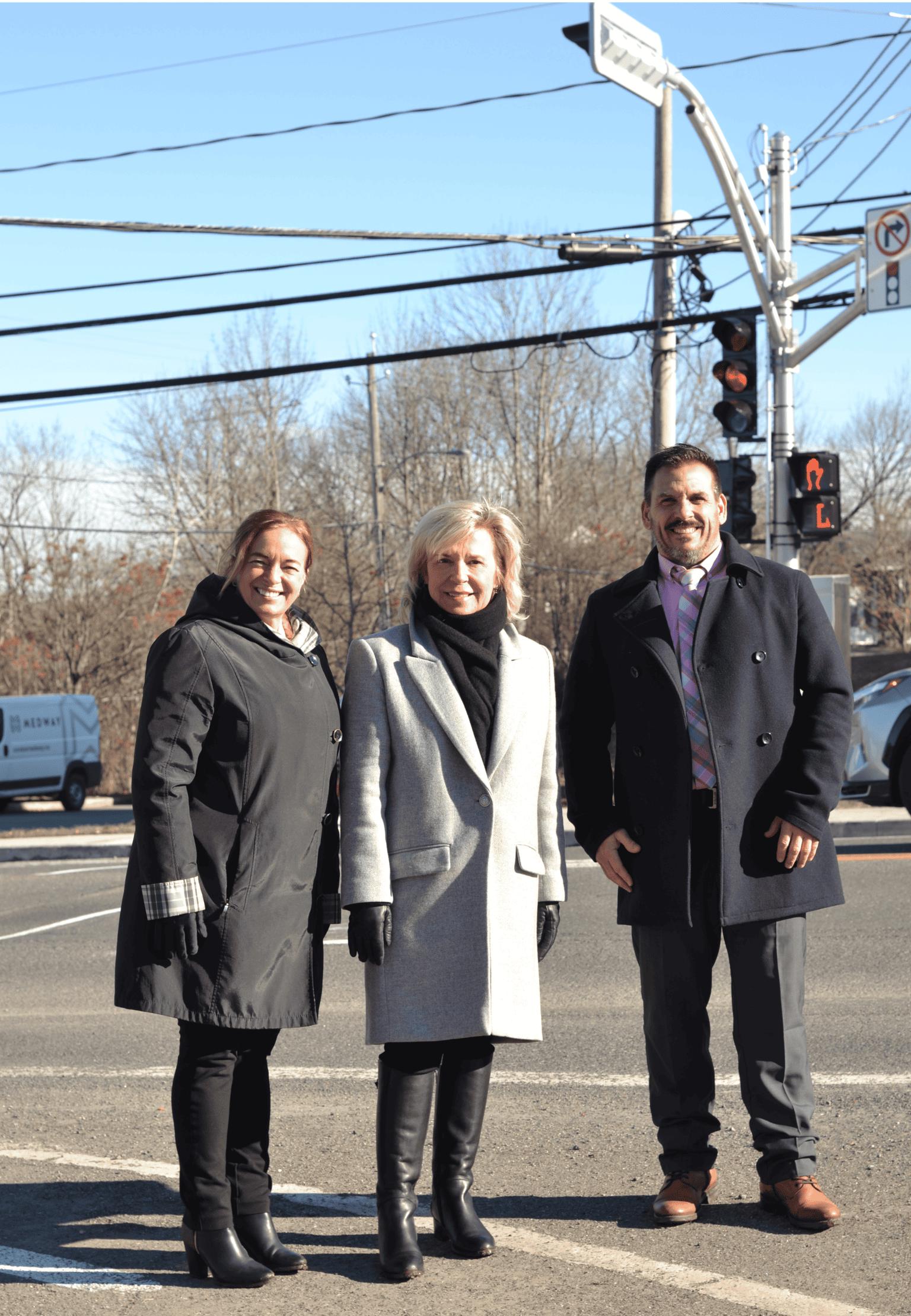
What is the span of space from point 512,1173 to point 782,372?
12.2m

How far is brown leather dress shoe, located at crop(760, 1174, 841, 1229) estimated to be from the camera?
12.5 feet

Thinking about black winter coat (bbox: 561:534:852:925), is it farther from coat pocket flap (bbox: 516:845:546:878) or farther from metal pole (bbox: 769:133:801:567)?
metal pole (bbox: 769:133:801:567)

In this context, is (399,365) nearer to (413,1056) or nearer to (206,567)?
(206,567)

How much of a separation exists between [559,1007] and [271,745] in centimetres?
370

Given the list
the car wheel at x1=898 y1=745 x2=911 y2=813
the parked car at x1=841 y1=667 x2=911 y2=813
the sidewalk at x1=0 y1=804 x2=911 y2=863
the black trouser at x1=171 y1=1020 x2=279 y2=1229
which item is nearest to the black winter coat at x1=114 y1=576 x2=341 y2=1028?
the black trouser at x1=171 y1=1020 x2=279 y2=1229

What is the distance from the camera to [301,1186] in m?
4.33

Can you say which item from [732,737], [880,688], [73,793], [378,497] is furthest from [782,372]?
[378,497]

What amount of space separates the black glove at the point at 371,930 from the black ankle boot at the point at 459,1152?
37 centimetres

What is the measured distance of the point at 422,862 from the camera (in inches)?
147

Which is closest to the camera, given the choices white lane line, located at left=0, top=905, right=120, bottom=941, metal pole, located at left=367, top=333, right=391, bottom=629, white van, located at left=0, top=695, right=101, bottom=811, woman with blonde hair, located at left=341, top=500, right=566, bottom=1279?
woman with blonde hair, located at left=341, top=500, right=566, bottom=1279

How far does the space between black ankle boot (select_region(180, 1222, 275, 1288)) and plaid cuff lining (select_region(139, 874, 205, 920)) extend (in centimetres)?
81

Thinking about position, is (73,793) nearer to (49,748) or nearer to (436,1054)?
(49,748)

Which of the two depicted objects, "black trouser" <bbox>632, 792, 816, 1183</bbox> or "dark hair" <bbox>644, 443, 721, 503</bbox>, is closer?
"black trouser" <bbox>632, 792, 816, 1183</bbox>

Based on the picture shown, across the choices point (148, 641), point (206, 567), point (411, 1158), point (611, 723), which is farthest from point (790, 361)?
point (206, 567)
